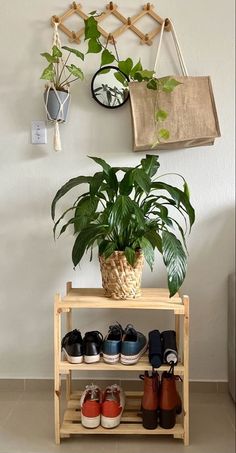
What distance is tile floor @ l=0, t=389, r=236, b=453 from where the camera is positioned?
1.72m

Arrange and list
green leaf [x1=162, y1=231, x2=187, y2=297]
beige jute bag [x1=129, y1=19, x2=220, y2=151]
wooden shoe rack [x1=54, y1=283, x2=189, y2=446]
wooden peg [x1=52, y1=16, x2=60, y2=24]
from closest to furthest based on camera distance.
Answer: green leaf [x1=162, y1=231, x2=187, y2=297] < wooden shoe rack [x1=54, y1=283, x2=189, y2=446] < beige jute bag [x1=129, y1=19, x2=220, y2=151] < wooden peg [x1=52, y1=16, x2=60, y2=24]

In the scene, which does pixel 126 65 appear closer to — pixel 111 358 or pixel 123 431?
pixel 111 358

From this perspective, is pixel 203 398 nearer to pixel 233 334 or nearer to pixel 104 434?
pixel 233 334

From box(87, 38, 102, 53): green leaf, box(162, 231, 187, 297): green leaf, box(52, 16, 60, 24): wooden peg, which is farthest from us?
box(52, 16, 60, 24): wooden peg

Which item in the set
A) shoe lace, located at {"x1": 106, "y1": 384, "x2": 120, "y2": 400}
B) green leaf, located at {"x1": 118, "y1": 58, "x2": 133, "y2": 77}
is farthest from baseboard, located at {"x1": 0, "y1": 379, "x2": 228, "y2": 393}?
green leaf, located at {"x1": 118, "y1": 58, "x2": 133, "y2": 77}

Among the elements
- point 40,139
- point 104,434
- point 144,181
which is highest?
point 40,139

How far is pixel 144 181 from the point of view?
5.35ft

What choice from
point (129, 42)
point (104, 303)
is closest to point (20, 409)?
point (104, 303)

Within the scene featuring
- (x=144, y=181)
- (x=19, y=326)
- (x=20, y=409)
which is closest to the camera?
(x=144, y=181)

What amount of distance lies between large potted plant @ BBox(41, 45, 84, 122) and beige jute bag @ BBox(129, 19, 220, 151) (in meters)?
0.28

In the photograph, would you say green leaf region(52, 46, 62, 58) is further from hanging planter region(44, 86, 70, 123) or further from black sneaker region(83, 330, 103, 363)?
black sneaker region(83, 330, 103, 363)

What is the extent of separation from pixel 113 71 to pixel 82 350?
1198mm

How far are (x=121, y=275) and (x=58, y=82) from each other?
90 centimetres

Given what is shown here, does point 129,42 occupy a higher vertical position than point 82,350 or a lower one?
higher
